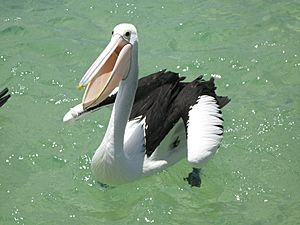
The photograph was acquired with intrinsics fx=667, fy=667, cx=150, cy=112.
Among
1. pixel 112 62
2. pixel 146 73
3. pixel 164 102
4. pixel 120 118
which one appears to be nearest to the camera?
pixel 112 62

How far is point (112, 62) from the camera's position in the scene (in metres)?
3.85

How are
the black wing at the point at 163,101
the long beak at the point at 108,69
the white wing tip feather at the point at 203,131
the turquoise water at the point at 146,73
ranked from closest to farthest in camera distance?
the long beak at the point at 108,69 → the white wing tip feather at the point at 203,131 → the black wing at the point at 163,101 → the turquoise water at the point at 146,73

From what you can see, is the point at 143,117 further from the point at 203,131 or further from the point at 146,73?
the point at 146,73

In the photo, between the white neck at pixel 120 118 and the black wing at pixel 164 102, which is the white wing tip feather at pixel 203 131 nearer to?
the black wing at pixel 164 102

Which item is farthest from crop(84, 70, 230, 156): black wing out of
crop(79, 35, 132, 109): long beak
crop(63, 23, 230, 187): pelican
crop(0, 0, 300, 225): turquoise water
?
crop(79, 35, 132, 109): long beak

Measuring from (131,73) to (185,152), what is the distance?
2.87 ft

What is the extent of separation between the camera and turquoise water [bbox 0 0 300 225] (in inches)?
176

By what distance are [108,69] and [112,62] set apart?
0.15ft

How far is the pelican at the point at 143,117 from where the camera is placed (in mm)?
3805

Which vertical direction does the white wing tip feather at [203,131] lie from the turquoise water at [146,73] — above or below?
above

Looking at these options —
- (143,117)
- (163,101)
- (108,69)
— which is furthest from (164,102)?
(108,69)

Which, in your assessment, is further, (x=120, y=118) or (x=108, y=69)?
(x=120, y=118)

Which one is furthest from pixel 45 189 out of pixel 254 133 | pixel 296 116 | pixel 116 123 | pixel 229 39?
pixel 229 39

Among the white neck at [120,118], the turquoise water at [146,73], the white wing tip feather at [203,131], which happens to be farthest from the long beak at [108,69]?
the turquoise water at [146,73]
